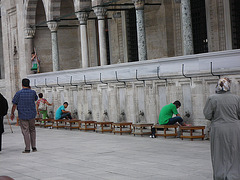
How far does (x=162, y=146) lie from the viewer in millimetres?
11328

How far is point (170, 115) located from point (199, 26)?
8561 millimetres

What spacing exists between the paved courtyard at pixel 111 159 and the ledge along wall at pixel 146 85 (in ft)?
4.47

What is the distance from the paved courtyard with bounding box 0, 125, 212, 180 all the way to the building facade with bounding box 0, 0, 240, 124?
183cm

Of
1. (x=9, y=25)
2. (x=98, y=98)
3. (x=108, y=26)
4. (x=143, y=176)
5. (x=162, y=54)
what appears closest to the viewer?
(x=143, y=176)

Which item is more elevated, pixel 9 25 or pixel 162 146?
pixel 9 25

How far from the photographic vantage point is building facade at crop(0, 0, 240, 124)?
43.5 feet

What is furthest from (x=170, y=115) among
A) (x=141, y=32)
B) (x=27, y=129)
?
(x=141, y=32)

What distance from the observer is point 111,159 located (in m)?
9.64

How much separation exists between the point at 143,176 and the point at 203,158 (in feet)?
6.43

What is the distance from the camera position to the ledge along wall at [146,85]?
40.4 feet

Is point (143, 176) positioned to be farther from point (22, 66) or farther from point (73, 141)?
point (22, 66)

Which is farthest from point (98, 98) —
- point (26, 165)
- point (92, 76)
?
point (26, 165)

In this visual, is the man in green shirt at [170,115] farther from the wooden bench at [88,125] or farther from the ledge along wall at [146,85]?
the wooden bench at [88,125]

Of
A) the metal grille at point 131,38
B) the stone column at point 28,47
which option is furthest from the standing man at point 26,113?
the stone column at point 28,47
